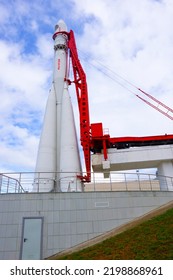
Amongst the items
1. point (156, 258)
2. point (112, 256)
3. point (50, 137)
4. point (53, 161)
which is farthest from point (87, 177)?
point (156, 258)

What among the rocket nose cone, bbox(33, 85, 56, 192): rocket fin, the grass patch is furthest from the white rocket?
the grass patch

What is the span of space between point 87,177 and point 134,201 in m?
6.83

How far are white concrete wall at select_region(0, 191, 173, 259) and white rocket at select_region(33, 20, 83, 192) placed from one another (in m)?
3.60

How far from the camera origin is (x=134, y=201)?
16.2 m

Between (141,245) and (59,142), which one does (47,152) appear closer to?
(59,142)

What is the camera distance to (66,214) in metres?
14.9

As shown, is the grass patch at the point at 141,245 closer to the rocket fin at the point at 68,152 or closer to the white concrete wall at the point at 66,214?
the white concrete wall at the point at 66,214

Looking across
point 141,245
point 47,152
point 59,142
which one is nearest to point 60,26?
point 59,142

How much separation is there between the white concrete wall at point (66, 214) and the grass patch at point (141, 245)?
1995mm

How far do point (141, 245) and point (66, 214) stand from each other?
218 inches

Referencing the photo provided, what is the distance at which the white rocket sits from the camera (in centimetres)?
2091

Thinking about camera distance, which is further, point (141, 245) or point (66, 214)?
point (66, 214)

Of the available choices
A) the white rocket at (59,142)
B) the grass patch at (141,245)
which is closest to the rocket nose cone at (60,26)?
the white rocket at (59,142)
